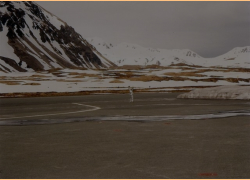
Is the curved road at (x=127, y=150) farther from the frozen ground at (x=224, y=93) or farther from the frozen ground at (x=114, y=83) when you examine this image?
the frozen ground at (x=114, y=83)

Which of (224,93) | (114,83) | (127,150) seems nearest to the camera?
(127,150)

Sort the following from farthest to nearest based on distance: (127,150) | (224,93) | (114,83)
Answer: (114,83)
(224,93)
(127,150)

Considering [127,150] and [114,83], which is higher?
[127,150]

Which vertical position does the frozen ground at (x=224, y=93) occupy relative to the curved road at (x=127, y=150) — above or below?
below

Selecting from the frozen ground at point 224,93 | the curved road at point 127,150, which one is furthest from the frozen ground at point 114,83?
the curved road at point 127,150

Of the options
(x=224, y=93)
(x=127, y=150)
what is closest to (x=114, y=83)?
(x=224, y=93)

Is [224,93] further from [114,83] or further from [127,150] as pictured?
[114,83]

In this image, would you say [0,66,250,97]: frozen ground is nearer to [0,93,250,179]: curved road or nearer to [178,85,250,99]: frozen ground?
[178,85,250,99]: frozen ground

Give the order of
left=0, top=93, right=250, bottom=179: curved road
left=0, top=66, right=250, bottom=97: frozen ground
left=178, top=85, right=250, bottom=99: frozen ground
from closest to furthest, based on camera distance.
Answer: left=0, top=93, right=250, bottom=179: curved road < left=178, top=85, right=250, bottom=99: frozen ground < left=0, top=66, right=250, bottom=97: frozen ground

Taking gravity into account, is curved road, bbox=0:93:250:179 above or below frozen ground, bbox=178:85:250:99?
above

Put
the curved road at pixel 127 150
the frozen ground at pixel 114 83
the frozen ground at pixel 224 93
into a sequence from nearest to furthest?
the curved road at pixel 127 150 → the frozen ground at pixel 224 93 → the frozen ground at pixel 114 83

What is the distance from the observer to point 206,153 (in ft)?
32.1

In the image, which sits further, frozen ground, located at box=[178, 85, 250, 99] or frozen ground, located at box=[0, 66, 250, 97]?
frozen ground, located at box=[0, 66, 250, 97]

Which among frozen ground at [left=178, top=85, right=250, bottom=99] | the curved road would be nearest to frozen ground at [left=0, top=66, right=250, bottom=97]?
frozen ground at [left=178, top=85, right=250, bottom=99]
